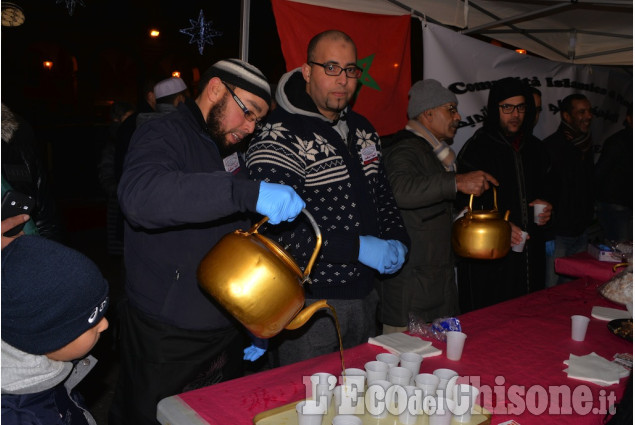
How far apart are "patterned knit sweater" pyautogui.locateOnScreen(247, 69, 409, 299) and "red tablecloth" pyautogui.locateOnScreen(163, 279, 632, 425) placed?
1.37 ft

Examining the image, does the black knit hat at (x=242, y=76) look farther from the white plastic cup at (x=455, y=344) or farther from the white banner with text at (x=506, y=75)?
the white banner with text at (x=506, y=75)

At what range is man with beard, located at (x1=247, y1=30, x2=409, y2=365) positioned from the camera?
2066mm

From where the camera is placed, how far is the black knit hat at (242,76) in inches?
68.9

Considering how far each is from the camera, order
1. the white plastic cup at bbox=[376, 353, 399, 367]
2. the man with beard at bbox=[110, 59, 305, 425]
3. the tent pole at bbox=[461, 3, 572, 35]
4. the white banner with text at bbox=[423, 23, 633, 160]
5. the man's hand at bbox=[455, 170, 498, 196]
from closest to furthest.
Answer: the white plastic cup at bbox=[376, 353, 399, 367] → the man with beard at bbox=[110, 59, 305, 425] → the man's hand at bbox=[455, 170, 498, 196] → the tent pole at bbox=[461, 3, 572, 35] → the white banner with text at bbox=[423, 23, 633, 160]

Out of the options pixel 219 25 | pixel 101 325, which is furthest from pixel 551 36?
pixel 219 25

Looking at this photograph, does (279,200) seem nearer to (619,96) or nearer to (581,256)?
(581,256)

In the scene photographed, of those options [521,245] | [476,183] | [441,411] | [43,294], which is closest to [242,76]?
[43,294]

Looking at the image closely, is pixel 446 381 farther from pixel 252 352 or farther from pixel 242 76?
pixel 242 76

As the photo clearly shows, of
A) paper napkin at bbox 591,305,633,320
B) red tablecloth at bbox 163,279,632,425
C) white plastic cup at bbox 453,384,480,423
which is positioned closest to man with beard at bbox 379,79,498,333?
red tablecloth at bbox 163,279,632,425

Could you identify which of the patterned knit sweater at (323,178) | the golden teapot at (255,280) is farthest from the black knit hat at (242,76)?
the golden teapot at (255,280)

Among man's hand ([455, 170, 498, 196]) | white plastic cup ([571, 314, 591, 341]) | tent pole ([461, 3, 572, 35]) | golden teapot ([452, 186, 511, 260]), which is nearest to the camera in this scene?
white plastic cup ([571, 314, 591, 341])

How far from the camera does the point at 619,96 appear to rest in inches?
253

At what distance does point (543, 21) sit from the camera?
15.8ft

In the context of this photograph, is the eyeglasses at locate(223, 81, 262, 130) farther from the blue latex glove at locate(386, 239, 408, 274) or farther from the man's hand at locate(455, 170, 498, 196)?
the man's hand at locate(455, 170, 498, 196)
